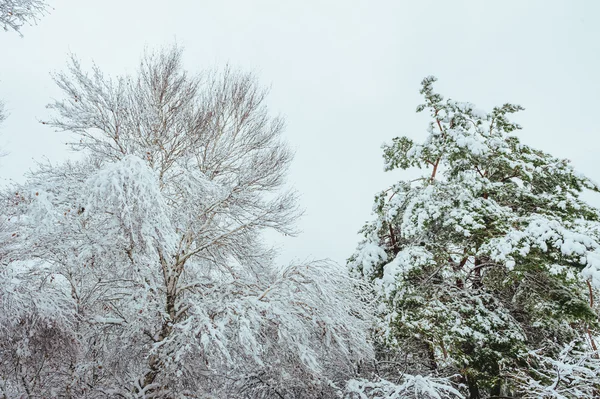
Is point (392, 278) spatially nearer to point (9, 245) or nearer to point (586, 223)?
point (586, 223)

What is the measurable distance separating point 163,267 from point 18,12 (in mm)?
3794

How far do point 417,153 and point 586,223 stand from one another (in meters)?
3.10

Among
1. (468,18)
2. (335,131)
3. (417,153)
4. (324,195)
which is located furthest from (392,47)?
(417,153)

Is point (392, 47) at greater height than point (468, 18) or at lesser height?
greater

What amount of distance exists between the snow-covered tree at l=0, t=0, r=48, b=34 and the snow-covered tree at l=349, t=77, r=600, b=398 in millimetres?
6036

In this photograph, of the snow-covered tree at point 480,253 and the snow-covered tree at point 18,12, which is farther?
the snow-covered tree at point 480,253

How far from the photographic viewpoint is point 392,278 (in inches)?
233

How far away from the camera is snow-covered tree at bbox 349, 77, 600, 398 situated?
5.07 meters

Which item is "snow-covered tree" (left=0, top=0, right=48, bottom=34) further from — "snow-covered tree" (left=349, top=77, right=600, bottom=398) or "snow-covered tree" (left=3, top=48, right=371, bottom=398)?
"snow-covered tree" (left=349, top=77, right=600, bottom=398)

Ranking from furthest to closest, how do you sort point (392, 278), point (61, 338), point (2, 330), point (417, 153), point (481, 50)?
1. point (481, 50)
2. point (417, 153)
3. point (392, 278)
4. point (61, 338)
5. point (2, 330)

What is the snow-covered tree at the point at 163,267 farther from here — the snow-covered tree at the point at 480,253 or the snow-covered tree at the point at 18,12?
the snow-covered tree at the point at 18,12

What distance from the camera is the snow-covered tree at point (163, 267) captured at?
13.3 feet

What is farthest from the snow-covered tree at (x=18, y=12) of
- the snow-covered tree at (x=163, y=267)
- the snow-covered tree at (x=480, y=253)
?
the snow-covered tree at (x=480, y=253)

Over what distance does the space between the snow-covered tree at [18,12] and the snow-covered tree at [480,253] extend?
6.04m
